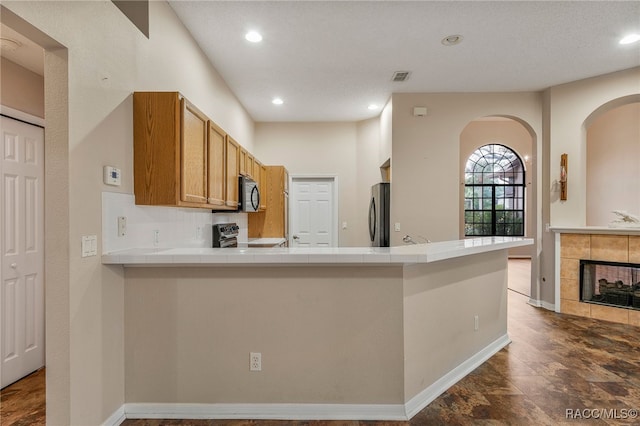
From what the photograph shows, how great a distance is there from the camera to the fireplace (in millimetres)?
3828

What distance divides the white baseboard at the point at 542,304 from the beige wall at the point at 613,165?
2.41 m

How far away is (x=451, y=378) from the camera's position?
2.41m

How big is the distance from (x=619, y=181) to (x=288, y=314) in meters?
6.38

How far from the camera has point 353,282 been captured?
2.00m

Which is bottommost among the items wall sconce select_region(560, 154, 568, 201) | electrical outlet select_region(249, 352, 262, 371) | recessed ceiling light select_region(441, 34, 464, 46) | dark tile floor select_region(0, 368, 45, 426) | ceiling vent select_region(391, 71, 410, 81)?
dark tile floor select_region(0, 368, 45, 426)

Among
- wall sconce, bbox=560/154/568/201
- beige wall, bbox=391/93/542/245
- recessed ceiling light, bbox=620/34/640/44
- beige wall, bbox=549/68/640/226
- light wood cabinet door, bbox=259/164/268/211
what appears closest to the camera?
recessed ceiling light, bbox=620/34/640/44

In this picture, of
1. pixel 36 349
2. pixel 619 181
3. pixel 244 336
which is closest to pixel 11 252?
pixel 36 349

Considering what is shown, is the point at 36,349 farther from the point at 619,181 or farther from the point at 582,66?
the point at 619,181

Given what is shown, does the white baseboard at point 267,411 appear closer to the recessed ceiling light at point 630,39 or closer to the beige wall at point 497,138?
the recessed ceiling light at point 630,39

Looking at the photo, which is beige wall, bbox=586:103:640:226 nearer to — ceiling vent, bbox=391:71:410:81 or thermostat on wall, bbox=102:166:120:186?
ceiling vent, bbox=391:71:410:81

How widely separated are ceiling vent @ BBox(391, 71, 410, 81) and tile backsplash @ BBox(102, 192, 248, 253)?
109 inches

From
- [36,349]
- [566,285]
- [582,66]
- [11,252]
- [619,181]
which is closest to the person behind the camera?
[11,252]

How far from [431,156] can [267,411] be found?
151 inches

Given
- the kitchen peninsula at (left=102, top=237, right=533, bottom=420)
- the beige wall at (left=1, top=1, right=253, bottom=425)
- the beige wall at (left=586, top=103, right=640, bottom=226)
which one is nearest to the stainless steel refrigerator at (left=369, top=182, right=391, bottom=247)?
the kitchen peninsula at (left=102, top=237, right=533, bottom=420)
